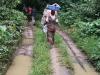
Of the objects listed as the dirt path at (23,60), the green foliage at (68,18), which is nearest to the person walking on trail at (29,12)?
the green foliage at (68,18)

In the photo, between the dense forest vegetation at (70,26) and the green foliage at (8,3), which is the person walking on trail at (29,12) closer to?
the dense forest vegetation at (70,26)

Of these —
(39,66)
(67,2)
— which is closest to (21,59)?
(39,66)

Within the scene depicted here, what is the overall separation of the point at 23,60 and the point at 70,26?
8153mm

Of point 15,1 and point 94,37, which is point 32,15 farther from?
point 94,37

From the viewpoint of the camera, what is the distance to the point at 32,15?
2169 cm

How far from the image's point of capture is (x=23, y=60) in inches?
420

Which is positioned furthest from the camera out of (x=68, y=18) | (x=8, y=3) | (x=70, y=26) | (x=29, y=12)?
(x=29, y=12)

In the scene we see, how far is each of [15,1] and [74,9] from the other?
5.69 meters

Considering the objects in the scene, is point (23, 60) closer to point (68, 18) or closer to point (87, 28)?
point (87, 28)

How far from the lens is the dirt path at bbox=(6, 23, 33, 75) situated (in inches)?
370

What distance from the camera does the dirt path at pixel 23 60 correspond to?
9398mm

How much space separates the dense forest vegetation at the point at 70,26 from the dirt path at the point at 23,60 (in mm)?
281

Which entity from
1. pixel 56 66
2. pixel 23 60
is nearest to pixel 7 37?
pixel 23 60

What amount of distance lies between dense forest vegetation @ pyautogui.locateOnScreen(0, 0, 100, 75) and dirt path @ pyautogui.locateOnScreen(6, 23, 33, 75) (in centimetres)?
28
